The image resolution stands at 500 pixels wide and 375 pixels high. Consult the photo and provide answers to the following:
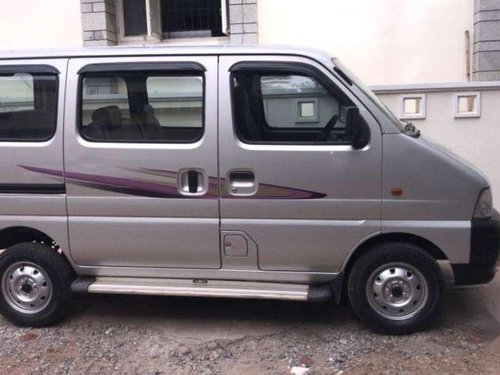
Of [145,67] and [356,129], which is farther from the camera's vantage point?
[145,67]

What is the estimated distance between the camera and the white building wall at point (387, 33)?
8.84 m

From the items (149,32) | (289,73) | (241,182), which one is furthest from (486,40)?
(241,182)

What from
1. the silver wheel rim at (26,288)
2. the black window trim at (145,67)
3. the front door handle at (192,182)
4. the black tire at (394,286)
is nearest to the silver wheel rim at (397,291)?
the black tire at (394,286)

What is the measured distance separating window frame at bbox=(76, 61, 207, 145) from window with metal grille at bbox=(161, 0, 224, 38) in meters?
5.94

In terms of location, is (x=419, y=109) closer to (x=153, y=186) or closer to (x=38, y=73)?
(x=153, y=186)

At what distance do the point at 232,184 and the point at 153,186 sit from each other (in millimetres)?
579

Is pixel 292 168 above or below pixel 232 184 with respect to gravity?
above

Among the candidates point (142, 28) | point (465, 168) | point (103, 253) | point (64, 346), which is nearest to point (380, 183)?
point (465, 168)

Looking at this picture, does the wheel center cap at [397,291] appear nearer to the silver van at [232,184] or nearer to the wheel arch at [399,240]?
the silver van at [232,184]

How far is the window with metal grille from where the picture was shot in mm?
10070

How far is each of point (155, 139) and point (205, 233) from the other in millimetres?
784

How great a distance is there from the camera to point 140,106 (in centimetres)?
437

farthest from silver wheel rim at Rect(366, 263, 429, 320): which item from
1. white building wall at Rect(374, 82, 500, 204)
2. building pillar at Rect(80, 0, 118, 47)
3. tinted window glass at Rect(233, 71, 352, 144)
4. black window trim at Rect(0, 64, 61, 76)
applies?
building pillar at Rect(80, 0, 118, 47)

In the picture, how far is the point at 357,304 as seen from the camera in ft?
13.9
